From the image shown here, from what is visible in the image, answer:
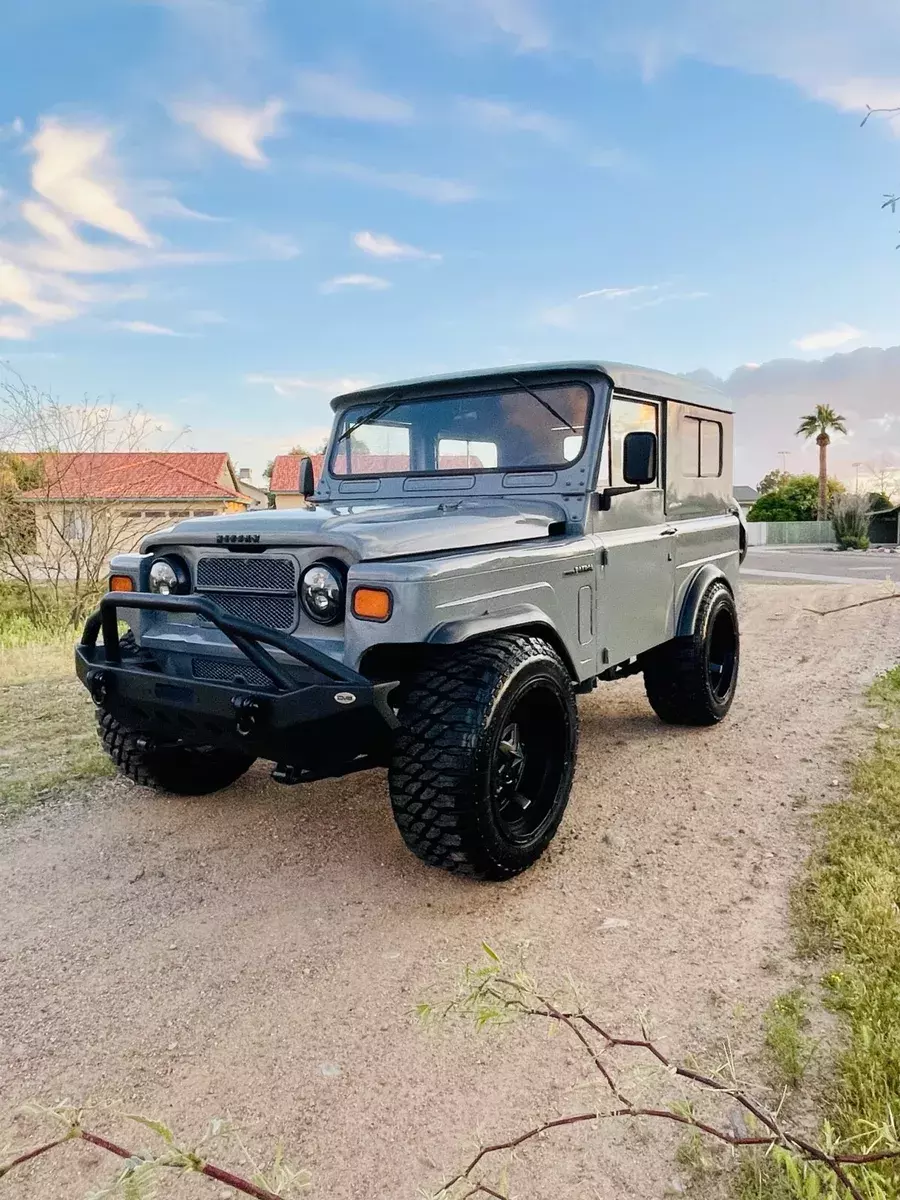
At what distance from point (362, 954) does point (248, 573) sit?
5.13 feet

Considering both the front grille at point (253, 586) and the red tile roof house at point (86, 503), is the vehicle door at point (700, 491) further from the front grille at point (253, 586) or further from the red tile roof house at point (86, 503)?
the red tile roof house at point (86, 503)

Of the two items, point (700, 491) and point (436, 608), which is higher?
point (700, 491)

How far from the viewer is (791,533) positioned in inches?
1829

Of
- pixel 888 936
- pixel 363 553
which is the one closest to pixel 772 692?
pixel 888 936

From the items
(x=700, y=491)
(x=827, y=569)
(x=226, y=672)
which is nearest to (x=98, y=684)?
(x=226, y=672)

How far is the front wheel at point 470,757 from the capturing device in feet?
10.2

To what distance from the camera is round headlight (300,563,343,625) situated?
10.7 feet

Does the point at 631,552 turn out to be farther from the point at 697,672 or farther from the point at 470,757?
the point at 470,757

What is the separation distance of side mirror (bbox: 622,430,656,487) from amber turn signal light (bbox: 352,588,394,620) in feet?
5.63

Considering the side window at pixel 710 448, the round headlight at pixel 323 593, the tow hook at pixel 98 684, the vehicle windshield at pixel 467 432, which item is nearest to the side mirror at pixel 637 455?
the vehicle windshield at pixel 467 432

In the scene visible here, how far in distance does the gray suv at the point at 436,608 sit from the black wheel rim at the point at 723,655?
0.63 meters

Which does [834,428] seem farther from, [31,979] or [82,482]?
[31,979]

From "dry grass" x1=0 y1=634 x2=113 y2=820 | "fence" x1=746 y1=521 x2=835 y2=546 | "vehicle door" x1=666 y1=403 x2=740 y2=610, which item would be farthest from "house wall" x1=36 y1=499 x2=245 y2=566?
"fence" x1=746 y1=521 x2=835 y2=546

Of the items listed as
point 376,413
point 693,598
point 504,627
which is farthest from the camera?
point 693,598
